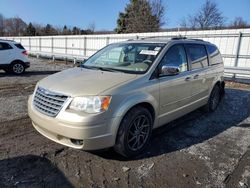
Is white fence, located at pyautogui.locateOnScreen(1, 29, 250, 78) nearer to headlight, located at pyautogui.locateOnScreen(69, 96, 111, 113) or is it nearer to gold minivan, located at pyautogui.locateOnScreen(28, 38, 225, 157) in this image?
gold minivan, located at pyautogui.locateOnScreen(28, 38, 225, 157)

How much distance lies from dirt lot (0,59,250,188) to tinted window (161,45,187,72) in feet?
4.35

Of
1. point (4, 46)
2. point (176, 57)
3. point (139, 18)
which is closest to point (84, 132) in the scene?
point (176, 57)

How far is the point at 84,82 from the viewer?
11.0ft

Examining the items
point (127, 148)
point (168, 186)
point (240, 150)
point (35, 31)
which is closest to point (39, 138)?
point (127, 148)

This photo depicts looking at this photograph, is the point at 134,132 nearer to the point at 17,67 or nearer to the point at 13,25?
the point at 17,67

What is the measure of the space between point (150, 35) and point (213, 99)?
966 centimetres

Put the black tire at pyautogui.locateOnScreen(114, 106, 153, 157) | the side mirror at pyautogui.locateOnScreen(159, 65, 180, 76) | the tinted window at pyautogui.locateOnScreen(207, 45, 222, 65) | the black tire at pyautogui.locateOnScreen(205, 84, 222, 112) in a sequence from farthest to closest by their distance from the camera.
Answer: the black tire at pyautogui.locateOnScreen(205, 84, 222, 112)
the tinted window at pyautogui.locateOnScreen(207, 45, 222, 65)
the side mirror at pyautogui.locateOnScreen(159, 65, 180, 76)
the black tire at pyautogui.locateOnScreen(114, 106, 153, 157)

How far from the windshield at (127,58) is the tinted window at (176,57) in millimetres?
176

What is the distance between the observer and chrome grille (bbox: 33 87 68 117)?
3086 millimetres

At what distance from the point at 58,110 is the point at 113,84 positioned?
82 cm

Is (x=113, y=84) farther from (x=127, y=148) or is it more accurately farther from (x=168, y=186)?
(x=168, y=186)

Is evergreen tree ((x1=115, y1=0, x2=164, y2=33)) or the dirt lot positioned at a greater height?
evergreen tree ((x1=115, y1=0, x2=164, y2=33))

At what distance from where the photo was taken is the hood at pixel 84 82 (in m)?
3.11

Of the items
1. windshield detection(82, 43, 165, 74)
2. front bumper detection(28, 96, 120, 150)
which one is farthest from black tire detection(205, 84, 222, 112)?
front bumper detection(28, 96, 120, 150)
